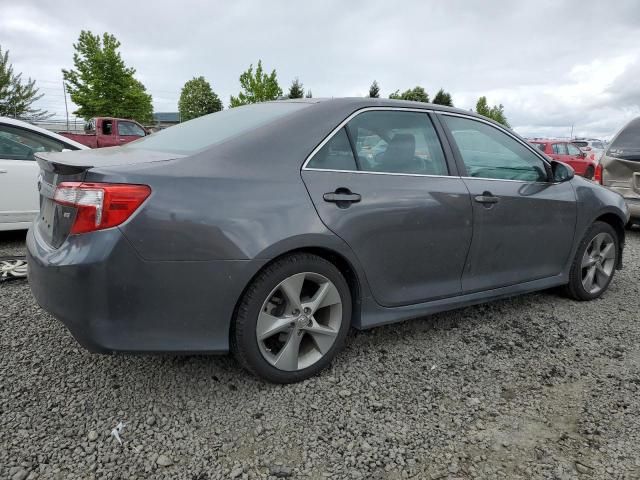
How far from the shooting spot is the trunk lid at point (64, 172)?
216 centimetres

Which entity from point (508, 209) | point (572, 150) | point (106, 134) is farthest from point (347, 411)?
point (106, 134)

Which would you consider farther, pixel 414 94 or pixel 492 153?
pixel 414 94

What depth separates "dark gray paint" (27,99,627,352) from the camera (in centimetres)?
207

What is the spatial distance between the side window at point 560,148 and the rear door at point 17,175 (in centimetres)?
1378

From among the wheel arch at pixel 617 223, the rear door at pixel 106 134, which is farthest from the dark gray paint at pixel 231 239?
the rear door at pixel 106 134

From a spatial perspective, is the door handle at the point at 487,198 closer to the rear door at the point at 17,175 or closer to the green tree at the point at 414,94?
the rear door at the point at 17,175

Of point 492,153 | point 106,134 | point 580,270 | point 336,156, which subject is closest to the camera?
point 336,156

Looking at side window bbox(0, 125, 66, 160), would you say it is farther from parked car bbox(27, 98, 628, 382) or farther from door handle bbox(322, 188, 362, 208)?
door handle bbox(322, 188, 362, 208)

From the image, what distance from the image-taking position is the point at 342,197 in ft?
8.29

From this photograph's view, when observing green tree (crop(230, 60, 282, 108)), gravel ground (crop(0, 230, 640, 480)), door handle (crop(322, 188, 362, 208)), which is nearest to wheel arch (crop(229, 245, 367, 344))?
door handle (crop(322, 188, 362, 208))

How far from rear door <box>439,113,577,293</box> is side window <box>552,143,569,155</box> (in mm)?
12320

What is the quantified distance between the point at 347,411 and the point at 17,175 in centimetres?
448

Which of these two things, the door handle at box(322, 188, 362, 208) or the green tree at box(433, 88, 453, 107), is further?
the green tree at box(433, 88, 453, 107)

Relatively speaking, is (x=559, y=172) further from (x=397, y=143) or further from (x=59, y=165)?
(x=59, y=165)
